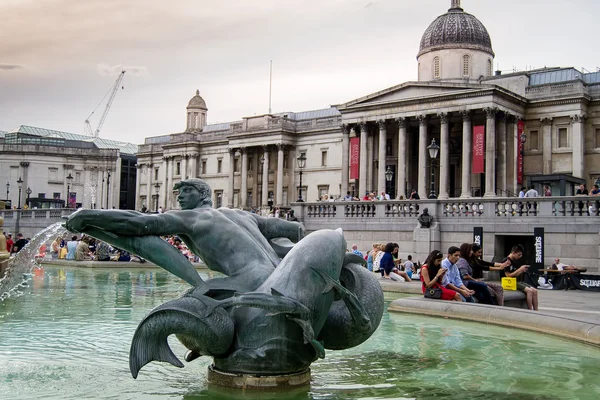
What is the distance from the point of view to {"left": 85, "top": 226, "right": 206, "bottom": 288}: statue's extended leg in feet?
18.6

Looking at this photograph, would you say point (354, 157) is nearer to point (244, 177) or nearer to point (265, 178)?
point (265, 178)

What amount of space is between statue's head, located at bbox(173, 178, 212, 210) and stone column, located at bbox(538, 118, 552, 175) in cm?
4812

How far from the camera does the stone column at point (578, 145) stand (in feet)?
159

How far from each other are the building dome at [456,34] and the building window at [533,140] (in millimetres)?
9597

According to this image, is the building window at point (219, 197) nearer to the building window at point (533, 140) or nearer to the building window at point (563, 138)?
the building window at point (533, 140)

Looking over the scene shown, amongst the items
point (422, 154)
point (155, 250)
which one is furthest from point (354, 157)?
point (155, 250)

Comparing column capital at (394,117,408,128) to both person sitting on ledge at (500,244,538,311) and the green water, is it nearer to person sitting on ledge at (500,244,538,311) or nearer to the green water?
person sitting on ledge at (500,244,538,311)

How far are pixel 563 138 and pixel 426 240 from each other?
25319 millimetres

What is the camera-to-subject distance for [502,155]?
166 ft

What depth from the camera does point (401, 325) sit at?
10.1 meters

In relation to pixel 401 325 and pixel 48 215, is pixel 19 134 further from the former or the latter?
pixel 401 325

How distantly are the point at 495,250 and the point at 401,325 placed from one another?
19896 millimetres

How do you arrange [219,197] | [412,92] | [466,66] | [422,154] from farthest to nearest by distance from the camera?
[219,197] → [466,66] → [422,154] → [412,92]

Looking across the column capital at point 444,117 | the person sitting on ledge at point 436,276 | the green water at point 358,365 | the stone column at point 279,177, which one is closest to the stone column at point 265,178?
the stone column at point 279,177
